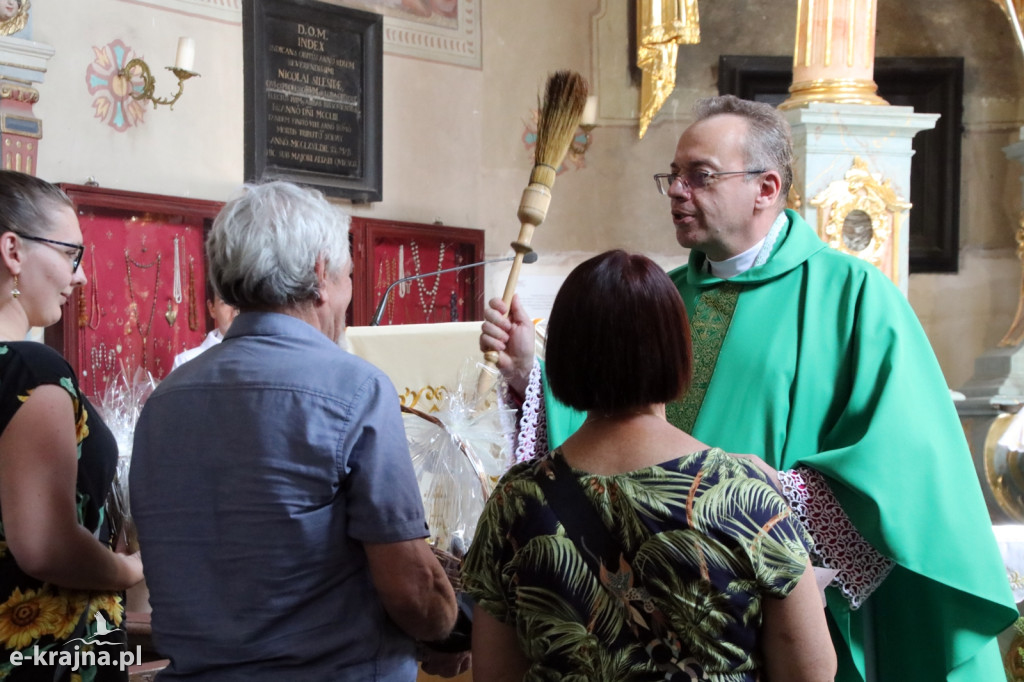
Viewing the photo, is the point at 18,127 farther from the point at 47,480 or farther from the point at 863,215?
the point at 47,480

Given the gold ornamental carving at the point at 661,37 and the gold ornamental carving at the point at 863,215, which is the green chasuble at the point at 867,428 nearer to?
the gold ornamental carving at the point at 863,215

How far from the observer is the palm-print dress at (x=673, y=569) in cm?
149

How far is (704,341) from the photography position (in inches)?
102

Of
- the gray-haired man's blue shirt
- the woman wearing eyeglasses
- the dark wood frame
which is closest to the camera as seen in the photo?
the gray-haired man's blue shirt

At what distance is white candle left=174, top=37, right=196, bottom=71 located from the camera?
6375mm

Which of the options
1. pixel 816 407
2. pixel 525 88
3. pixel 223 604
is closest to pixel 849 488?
pixel 816 407

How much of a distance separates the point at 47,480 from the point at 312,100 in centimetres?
556

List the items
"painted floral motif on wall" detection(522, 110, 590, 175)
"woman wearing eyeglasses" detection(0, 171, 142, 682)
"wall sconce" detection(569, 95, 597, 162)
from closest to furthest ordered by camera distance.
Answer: "woman wearing eyeglasses" detection(0, 171, 142, 682), "wall sconce" detection(569, 95, 597, 162), "painted floral motif on wall" detection(522, 110, 590, 175)

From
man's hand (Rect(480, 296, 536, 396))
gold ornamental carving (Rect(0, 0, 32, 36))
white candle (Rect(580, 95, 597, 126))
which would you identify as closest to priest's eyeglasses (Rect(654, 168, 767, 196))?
man's hand (Rect(480, 296, 536, 396))

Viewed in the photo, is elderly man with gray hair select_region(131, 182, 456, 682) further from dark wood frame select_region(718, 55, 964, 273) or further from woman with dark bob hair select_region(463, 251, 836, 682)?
dark wood frame select_region(718, 55, 964, 273)

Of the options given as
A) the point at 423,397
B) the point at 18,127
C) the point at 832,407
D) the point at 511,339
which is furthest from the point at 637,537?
the point at 18,127

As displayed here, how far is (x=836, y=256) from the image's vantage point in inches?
99.0

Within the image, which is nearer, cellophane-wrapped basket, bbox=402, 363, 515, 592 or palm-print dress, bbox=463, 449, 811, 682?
palm-print dress, bbox=463, 449, 811, 682
